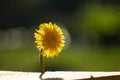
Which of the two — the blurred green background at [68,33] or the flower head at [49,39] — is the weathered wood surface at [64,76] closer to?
the flower head at [49,39]

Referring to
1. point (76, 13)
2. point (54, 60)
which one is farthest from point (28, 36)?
point (54, 60)

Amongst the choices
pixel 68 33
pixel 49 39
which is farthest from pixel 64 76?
pixel 68 33

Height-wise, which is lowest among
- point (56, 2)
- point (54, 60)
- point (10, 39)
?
point (54, 60)

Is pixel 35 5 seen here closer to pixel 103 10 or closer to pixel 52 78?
pixel 103 10

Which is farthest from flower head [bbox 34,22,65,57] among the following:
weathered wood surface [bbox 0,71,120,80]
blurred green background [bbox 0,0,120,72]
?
blurred green background [bbox 0,0,120,72]

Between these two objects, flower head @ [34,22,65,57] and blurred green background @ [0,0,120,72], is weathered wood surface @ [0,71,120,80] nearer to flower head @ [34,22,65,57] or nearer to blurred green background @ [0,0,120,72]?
flower head @ [34,22,65,57]
